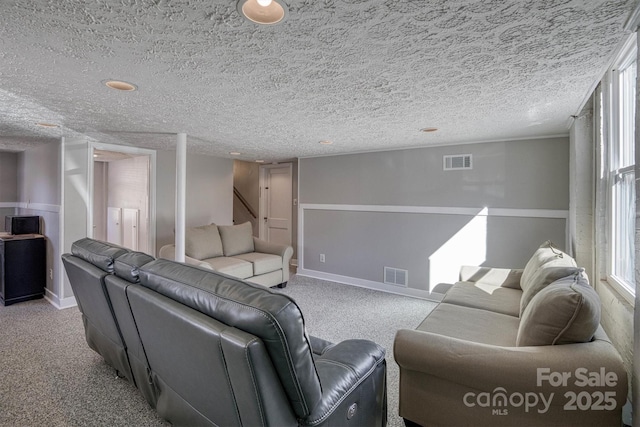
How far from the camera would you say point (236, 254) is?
463 cm

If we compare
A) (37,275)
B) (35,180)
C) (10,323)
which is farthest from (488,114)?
(35,180)

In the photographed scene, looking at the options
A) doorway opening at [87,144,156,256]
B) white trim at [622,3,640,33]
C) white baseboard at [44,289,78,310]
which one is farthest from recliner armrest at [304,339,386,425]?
doorway opening at [87,144,156,256]

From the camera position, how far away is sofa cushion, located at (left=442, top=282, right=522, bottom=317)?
2469mm

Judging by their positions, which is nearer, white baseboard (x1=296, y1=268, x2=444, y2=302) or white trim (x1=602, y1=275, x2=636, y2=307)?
white trim (x1=602, y1=275, x2=636, y2=307)

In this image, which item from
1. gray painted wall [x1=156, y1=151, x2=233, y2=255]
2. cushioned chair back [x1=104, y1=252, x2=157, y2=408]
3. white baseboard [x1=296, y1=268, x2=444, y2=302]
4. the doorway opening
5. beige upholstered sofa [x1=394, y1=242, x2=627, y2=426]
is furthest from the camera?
gray painted wall [x1=156, y1=151, x2=233, y2=255]

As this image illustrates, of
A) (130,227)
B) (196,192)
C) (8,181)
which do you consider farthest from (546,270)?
(8,181)

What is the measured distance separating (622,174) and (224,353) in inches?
98.9

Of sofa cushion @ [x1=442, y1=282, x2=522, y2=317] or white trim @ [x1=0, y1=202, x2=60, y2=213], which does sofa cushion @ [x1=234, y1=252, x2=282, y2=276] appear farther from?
sofa cushion @ [x1=442, y1=282, x2=522, y2=317]

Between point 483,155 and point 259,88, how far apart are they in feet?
9.64

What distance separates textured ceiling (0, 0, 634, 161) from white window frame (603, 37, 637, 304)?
128 mm

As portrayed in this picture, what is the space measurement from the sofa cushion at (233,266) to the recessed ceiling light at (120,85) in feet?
7.55

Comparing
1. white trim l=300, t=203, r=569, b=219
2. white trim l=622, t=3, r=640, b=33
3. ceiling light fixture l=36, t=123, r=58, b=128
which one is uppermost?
ceiling light fixture l=36, t=123, r=58, b=128

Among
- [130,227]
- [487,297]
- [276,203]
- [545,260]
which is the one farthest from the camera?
[276,203]

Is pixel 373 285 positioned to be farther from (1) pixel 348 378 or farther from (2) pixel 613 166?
(1) pixel 348 378
